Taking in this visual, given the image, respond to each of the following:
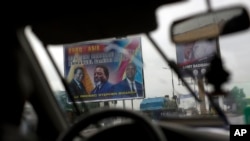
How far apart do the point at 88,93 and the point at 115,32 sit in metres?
0.42

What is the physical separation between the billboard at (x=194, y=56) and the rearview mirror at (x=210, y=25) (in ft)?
0.14

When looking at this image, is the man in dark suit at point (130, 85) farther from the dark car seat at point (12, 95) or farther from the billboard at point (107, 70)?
the dark car seat at point (12, 95)

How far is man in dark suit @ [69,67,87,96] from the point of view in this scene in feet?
9.04

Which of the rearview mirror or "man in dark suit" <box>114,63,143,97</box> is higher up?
the rearview mirror

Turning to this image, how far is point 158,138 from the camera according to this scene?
7.33 ft

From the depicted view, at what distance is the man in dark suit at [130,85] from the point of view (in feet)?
8.59

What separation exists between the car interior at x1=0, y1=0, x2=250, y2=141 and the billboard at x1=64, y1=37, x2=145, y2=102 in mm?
76

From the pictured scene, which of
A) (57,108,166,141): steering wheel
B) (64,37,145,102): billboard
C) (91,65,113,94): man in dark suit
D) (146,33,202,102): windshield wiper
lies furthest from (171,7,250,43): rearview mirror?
(57,108,166,141): steering wheel

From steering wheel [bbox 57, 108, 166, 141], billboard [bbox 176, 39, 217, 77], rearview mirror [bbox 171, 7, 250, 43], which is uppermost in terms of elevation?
rearview mirror [bbox 171, 7, 250, 43]

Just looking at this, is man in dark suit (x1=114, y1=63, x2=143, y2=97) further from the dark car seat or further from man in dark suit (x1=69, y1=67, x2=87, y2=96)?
the dark car seat

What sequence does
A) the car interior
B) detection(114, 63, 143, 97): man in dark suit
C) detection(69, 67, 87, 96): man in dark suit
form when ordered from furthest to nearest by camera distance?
1. detection(69, 67, 87, 96): man in dark suit
2. detection(114, 63, 143, 97): man in dark suit
3. the car interior

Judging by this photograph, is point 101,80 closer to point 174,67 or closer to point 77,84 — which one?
point 77,84

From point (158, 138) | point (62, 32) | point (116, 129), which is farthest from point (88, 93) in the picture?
point (158, 138)

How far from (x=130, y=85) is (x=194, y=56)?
41 cm
